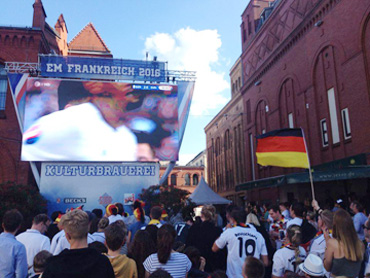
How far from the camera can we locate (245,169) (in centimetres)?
3050

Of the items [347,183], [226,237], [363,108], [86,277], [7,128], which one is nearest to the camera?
[86,277]

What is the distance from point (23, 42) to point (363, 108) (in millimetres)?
20815

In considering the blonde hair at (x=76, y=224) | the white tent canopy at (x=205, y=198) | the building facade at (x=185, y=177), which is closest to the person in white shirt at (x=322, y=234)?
the blonde hair at (x=76, y=224)

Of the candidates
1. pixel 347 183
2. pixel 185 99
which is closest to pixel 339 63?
pixel 347 183

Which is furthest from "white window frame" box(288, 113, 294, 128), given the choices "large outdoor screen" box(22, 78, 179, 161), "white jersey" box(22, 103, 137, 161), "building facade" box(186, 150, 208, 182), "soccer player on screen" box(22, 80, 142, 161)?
"building facade" box(186, 150, 208, 182)

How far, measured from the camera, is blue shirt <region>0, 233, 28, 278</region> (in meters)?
4.04

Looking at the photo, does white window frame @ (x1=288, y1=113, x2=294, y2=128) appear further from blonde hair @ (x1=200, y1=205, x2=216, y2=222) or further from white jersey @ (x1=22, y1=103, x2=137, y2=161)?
blonde hair @ (x1=200, y1=205, x2=216, y2=222)

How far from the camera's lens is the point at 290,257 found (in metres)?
4.46

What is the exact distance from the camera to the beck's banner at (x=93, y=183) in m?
19.5

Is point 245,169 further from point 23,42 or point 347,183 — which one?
point 23,42

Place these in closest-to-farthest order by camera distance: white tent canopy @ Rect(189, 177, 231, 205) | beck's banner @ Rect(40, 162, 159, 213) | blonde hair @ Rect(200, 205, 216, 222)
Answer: blonde hair @ Rect(200, 205, 216, 222)
white tent canopy @ Rect(189, 177, 231, 205)
beck's banner @ Rect(40, 162, 159, 213)

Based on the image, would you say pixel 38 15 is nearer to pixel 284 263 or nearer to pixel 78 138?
pixel 78 138

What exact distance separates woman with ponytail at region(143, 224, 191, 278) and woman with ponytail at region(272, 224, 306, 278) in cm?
127

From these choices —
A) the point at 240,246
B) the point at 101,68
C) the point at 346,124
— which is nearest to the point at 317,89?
the point at 346,124
